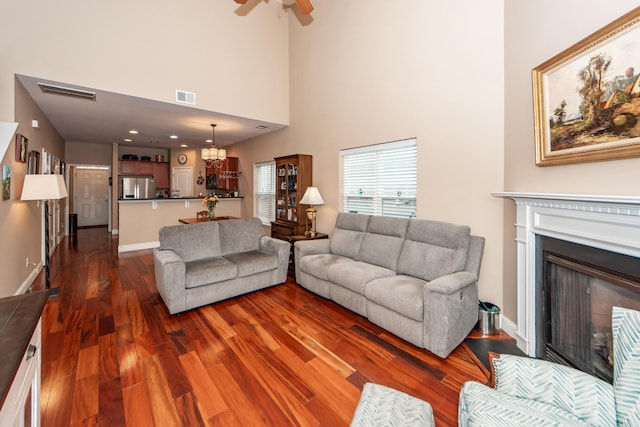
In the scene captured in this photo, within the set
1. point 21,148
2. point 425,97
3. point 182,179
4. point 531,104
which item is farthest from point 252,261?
point 182,179

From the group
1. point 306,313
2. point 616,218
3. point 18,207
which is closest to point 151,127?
point 18,207

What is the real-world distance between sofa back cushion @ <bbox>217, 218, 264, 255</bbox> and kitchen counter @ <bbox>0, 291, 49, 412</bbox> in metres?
2.62

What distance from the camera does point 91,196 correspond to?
9.20 metres

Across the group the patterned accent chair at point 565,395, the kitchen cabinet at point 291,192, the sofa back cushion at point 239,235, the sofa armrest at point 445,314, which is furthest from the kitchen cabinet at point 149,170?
the patterned accent chair at point 565,395

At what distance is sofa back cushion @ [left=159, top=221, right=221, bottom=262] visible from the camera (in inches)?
133

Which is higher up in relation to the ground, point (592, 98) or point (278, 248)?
point (592, 98)

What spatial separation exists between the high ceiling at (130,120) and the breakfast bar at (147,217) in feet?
5.31

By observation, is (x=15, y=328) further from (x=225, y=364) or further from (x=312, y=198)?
(x=312, y=198)

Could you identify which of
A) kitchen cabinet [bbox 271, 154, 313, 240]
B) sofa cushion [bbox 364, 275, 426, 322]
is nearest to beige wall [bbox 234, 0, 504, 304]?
kitchen cabinet [bbox 271, 154, 313, 240]

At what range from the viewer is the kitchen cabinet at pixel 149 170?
8.09m

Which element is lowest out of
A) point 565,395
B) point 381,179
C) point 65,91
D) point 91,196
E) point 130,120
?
point 565,395

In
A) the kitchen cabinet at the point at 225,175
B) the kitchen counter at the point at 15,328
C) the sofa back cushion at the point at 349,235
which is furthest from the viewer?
the kitchen cabinet at the point at 225,175

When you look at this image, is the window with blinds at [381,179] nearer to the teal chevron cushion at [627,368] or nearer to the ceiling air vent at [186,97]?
the teal chevron cushion at [627,368]

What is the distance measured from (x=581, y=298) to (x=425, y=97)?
7.88 feet
